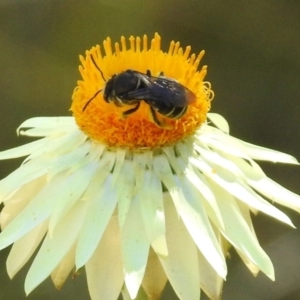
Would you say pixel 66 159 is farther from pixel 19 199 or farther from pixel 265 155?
pixel 265 155

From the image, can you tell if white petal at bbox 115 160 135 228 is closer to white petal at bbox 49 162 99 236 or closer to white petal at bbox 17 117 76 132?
white petal at bbox 49 162 99 236

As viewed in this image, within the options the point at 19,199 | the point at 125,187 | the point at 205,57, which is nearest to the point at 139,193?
the point at 125,187

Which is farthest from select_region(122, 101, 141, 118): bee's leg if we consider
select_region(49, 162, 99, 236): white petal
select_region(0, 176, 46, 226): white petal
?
select_region(0, 176, 46, 226): white petal

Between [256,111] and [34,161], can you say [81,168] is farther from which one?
[256,111]

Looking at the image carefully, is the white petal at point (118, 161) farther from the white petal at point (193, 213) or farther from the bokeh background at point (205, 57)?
the bokeh background at point (205, 57)

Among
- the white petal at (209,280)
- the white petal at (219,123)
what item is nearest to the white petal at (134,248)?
the white petal at (209,280)

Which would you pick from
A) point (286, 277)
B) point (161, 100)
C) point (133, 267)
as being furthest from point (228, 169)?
point (286, 277)
